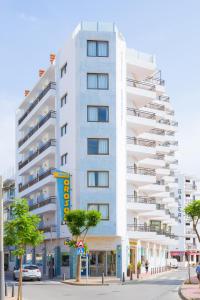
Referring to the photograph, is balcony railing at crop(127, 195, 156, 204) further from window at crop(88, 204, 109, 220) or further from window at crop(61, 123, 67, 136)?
window at crop(61, 123, 67, 136)

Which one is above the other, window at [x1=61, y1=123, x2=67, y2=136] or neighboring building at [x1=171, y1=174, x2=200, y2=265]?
window at [x1=61, y1=123, x2=67, y2=136]

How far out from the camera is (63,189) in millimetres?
59719

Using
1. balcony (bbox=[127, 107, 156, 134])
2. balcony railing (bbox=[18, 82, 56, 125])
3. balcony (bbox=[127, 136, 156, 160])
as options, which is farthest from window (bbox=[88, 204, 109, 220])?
balcony railing (bbox=[18, 82, 56, 125])

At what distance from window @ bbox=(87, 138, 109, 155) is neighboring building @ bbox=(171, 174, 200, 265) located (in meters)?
78.6

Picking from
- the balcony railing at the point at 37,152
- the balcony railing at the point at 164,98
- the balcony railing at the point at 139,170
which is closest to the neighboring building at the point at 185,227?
the balcony railing at the point at 164,98

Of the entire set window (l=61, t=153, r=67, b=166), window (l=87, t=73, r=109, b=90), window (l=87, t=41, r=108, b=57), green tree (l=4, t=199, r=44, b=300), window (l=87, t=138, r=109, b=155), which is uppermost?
window (l=87, t=41, r=108, b=57)

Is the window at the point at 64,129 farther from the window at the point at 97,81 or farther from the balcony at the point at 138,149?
the balcony at the point at 138,149

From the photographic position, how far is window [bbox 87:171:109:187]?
193 ft

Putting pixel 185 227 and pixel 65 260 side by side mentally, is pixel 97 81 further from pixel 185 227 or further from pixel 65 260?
pixel 185 227

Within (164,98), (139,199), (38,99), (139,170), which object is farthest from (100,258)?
(164,98)

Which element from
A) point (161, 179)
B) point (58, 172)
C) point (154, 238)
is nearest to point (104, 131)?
point (58, 172)

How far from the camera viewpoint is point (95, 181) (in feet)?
193

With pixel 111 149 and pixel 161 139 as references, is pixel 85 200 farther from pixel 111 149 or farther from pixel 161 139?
pixel 161 139

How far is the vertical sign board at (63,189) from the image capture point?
195 feet
